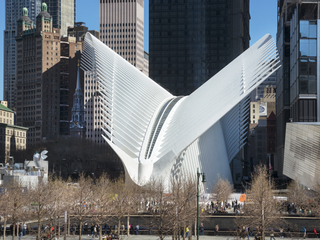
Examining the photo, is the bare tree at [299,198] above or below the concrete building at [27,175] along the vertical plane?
below

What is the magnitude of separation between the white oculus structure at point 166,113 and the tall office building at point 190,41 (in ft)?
248

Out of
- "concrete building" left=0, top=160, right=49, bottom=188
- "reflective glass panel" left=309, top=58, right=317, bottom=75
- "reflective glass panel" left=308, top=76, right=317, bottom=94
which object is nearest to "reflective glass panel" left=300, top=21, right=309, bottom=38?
"reflective glass panel" left=309, top=58, right=317, bottom=75

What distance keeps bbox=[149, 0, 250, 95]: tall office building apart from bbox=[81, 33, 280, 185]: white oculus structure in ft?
248

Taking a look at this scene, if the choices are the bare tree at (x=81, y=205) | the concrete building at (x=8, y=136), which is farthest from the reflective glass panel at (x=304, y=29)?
the concrete building at (x=8, y=136)

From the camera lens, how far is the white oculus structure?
71.4m

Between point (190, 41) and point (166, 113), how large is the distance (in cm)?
8974

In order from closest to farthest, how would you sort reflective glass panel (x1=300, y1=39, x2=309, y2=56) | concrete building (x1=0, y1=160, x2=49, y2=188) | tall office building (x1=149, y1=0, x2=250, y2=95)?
concrete building (x1=0, y1=160, x2=49, y2=188) < reflective glass panel (x1=300, y1=39, x2=309, y2=56) < tall office building (x1=149, y1=0, x2=250, y2=95)

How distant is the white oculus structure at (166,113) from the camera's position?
71.4 meters

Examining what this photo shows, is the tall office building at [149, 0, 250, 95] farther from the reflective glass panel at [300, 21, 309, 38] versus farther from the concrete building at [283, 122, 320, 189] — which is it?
the concrete building at [283, 122, 320, 189]

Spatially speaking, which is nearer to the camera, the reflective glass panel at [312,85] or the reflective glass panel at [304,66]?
the reflective glass panel at [312,85]

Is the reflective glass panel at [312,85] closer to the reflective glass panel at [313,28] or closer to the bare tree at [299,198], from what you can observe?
the reflective glass panel at [313,28]

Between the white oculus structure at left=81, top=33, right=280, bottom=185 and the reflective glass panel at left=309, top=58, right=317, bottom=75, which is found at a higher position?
the reflective glass panel at left=309, top=58, right=317, bottom=75

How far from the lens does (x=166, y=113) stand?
82938 millimetres

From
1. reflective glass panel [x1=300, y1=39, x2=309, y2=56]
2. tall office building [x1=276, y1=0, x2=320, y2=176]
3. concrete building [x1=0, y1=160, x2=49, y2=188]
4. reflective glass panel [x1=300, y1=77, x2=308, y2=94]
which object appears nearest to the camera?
concrete building [x1=0, y1=160, x2=49, y2=188]
